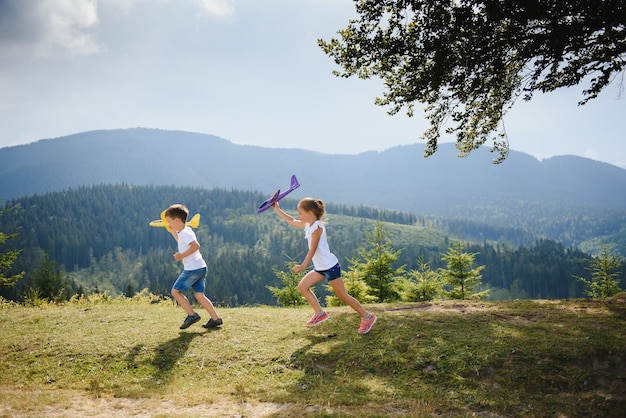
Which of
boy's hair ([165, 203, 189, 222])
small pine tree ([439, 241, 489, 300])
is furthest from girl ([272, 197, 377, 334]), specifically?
small pine tree ([439, 241, 489, 300])

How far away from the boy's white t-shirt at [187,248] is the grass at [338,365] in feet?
4.97

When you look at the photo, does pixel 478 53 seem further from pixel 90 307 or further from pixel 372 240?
pixel 372 240

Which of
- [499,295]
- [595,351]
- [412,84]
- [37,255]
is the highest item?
[412,84]

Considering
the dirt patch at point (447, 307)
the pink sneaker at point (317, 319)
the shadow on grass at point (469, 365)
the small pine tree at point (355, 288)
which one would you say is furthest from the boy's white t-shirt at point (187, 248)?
the small pine tree at point (355, 288)

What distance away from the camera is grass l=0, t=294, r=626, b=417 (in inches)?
212

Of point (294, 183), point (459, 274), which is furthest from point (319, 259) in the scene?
point (459, 274)

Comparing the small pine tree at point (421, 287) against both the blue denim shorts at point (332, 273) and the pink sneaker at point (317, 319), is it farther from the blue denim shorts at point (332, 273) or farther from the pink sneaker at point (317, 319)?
the blue denim shorts at point (332, 273)

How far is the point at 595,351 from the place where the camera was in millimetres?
6410

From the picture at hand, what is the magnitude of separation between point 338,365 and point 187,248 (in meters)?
4.22

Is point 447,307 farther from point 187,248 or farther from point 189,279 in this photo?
point 187,248

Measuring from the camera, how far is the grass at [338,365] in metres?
5.39

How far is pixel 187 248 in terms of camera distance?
8539 millimetres

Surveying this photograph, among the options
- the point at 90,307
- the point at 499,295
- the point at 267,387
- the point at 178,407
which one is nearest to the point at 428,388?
the point at 267,387

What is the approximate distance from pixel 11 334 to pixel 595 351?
40.3ft
